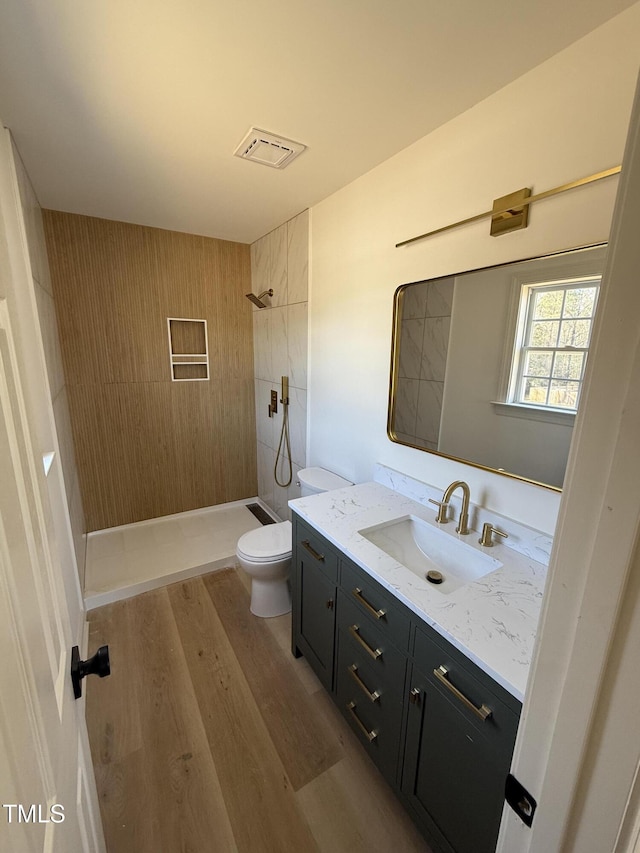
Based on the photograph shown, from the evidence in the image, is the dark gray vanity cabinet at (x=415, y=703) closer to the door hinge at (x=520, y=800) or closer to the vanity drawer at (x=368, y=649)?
the vanity drawer at (x=368, y=649)

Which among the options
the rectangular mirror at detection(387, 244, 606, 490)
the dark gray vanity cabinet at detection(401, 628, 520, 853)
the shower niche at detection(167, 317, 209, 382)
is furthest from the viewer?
the shower niche at detection(167, 317, 209, 382)

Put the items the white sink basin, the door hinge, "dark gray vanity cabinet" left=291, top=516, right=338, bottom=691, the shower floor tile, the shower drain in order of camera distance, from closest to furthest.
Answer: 1. the door hinge
2. the white sink basin
3. "dark gray vanity cabinet" left=291, top=516, right=338, bottom=691
4. the shower floor tile
5. the shower drain

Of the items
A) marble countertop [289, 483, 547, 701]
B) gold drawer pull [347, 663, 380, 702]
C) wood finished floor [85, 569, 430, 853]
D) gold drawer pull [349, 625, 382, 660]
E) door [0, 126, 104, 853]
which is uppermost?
door [0, 126, 104, 853]

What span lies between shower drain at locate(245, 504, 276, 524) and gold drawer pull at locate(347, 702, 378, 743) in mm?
1839

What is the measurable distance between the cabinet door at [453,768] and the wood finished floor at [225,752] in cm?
28

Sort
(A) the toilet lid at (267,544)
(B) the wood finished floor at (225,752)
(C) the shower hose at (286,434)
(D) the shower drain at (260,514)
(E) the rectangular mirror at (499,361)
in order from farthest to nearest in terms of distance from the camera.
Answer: (D) the shower drain at (260,514) → (C) the shower hose at (286,434) → (A) the toilet lid at (267,544) → (B) the wood finished floor at (225,752) → (E) the rectangular mirror at (499,361)

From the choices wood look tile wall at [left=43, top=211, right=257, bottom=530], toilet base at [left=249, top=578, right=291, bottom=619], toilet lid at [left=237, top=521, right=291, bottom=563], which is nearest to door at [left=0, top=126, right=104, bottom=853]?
toilet lid at [left=237, top=521, right=291, bottom=563]

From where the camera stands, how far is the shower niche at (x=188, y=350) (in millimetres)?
2938

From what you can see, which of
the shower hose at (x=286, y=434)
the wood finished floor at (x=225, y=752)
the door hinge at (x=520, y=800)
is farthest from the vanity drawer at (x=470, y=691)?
the shower hose at (x=286, y=434)

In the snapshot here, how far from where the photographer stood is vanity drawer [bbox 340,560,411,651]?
3.72 feet

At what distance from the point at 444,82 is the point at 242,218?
1.59 m

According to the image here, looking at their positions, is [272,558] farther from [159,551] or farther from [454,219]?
[454,219]

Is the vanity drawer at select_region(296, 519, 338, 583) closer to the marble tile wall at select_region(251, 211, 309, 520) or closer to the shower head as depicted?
the marble tile wall at select_region(251, 211, 309, 520)

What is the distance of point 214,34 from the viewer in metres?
1.03
